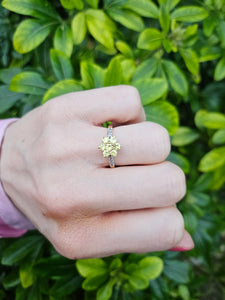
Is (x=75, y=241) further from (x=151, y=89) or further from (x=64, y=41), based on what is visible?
(x=64, y=41)

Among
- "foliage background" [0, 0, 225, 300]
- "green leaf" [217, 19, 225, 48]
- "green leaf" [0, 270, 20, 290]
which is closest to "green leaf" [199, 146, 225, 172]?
"foliage background" [0, 0, 225, 300]

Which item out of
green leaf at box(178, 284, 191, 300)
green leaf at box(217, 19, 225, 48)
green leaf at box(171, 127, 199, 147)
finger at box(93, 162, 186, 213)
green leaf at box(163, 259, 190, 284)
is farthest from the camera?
green leaf at box(178, 284, 191, 300)

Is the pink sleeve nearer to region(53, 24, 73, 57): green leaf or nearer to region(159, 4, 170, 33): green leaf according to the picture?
region(53, 24, 73, 57): green leaf

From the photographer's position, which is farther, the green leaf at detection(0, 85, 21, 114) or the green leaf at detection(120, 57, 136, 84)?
the green leaf at detection(0, 85, 21, 114)

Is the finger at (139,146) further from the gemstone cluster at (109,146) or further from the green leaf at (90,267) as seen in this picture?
the green leaf at (90,267)

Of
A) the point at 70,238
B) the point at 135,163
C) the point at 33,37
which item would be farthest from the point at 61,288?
the point at 33,37

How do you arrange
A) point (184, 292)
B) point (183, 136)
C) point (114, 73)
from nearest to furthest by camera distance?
point (114, 73) < point (183, 136) < point (184, 292)

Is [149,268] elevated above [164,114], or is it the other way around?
[164,114]

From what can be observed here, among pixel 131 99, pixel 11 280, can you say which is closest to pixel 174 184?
pixel 131 99
